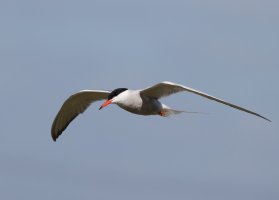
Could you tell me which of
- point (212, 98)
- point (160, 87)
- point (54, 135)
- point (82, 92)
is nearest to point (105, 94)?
point (82, 92)

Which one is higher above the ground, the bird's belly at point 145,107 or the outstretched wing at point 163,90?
the outstretched wing at point 163,90

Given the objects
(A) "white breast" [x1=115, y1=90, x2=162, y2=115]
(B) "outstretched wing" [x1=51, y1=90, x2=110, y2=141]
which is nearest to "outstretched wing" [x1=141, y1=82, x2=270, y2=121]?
(A) "white breast" [x1=115, y1=90, x2=162, y2=115]

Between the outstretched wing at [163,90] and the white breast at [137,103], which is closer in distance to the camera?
the outstretched wing at [163,90]

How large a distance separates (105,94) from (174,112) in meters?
2.38

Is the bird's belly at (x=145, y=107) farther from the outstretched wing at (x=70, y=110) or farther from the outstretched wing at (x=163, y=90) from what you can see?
the outstretched wing at (x=70, y=110)

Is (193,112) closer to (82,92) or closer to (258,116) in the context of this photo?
(258,116)

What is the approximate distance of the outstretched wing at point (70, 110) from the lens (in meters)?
19.1

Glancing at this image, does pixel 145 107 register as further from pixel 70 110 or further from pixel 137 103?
pixel 70 110

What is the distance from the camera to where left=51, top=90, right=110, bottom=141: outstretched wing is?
1912 centimetres

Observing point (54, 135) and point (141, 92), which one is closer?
point (141, 92)

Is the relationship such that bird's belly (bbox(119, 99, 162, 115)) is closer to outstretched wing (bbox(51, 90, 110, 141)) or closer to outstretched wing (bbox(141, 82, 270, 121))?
outstretched wing (bbox(141, 82, 270, 121))

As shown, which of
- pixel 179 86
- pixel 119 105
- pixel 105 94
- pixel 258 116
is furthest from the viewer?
pixel 105 94

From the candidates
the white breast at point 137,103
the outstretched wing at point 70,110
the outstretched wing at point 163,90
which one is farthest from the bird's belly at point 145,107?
the outstretched wing at point 70,110

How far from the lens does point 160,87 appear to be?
15.8 m
